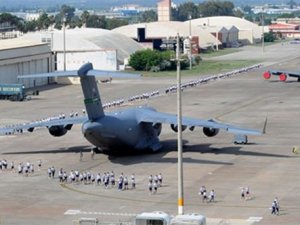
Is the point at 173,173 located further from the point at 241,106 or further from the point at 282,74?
the point at 282,74

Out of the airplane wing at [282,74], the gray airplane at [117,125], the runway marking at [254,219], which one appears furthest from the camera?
the airplane wing at [282,74]

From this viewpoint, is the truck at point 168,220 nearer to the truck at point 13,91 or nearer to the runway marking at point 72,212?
the runway marking at point 72,212

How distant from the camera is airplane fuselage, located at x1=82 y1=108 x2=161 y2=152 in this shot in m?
75.7

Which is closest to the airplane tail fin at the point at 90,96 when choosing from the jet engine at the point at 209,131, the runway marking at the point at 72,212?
the jet engine at the point at 209,131

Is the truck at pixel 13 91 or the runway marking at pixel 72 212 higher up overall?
the runway marking at pixel 72 212

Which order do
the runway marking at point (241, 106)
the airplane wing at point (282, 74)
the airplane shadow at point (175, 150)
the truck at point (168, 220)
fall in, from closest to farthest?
the truck at point (168, 220) → the airplane shadow at point (175, 150) → the runway marking at point (241, 106) → the airplane wing at point (282, 74)

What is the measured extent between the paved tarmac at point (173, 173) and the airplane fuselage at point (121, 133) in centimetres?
114

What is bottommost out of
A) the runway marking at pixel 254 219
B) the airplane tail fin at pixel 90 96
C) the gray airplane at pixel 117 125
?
the runway marking at pixel 254 219

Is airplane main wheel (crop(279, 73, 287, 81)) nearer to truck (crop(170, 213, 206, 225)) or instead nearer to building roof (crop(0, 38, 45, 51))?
building roof (crop(0, 38, 45, 51))

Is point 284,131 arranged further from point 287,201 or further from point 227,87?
point 227,87

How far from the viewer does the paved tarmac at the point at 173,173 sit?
60.2 m

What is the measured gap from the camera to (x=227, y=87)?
153m

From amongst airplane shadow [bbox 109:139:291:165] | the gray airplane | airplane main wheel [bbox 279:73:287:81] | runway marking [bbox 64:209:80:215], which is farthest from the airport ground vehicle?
runway marking [bbox 64:209:80:215]

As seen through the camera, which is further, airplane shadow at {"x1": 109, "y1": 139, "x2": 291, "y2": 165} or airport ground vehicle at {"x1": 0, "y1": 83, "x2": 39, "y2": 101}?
airport ground vehicle at {"x1": 0, "y1": 83, "x2": 39, "y2": 101}
